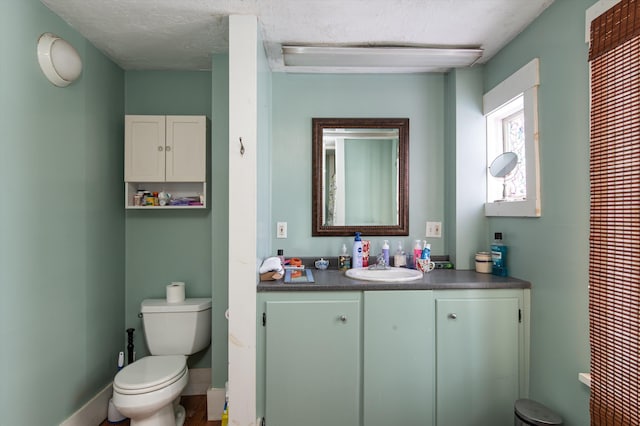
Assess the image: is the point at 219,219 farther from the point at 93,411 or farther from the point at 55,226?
the point at 93,411

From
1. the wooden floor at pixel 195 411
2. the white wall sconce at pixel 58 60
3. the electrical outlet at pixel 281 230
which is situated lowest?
the wooden floor at pixel 195 411

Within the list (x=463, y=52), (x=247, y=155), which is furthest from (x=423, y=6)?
(x=247, y=155)

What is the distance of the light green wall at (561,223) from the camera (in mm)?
1428

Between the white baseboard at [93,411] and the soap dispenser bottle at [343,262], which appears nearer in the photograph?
the white baseboard at [93,411]

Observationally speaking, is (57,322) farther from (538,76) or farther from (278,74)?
(538,76)

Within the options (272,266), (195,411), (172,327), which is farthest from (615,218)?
(195,411)

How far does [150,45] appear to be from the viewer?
2012mm

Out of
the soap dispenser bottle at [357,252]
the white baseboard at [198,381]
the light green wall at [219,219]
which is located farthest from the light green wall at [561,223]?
the white baseboard at [198,381]

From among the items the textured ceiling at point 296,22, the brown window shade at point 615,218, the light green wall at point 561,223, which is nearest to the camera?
the brown window shade at point 615,218

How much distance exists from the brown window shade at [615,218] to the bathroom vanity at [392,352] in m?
0.50

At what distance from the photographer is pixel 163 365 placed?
1887 mm

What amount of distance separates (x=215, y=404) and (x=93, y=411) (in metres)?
0.74

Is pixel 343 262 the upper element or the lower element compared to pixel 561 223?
lower

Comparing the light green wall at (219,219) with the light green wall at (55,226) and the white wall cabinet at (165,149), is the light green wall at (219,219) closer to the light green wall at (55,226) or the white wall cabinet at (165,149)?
the white wall cabinet at (165,149)
